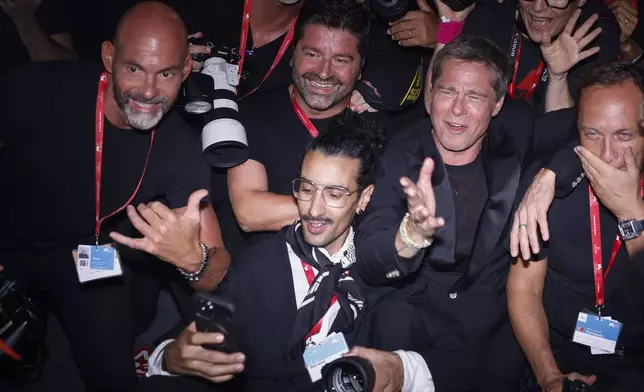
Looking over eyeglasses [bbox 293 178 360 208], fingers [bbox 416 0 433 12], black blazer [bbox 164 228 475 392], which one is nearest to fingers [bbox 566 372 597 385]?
black blazer [bbox 164 228 475 392]

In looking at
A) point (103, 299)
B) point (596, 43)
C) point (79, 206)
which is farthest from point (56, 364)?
point (596, 43)

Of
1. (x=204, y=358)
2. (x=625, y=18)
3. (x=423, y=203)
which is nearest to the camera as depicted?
(x=423, y=203)

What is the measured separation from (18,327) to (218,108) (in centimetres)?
122

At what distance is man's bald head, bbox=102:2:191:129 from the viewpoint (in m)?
2.71

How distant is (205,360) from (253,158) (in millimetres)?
1061

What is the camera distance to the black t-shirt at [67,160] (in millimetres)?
2758

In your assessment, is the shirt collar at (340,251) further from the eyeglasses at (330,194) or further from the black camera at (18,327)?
the black camera at (18,327)

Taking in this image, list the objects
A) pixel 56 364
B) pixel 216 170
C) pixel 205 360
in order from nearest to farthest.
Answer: pixel 205 360, pixel 216 170, pixel 56 364

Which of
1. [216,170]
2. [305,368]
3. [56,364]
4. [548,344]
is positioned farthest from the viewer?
[56,364]

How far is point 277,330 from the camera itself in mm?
2418

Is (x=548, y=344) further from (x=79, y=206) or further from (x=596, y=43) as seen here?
(x=79, y=206)

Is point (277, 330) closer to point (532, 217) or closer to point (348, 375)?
point (348, 375)

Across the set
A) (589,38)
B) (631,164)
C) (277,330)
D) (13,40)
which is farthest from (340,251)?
(13,40)

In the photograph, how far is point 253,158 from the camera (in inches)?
115
